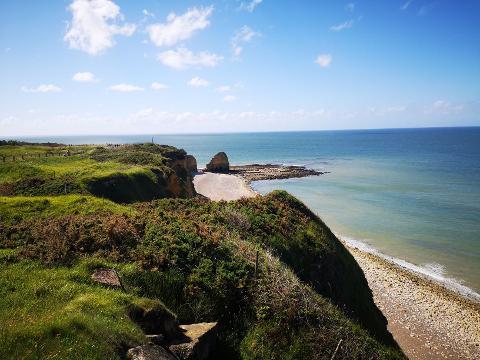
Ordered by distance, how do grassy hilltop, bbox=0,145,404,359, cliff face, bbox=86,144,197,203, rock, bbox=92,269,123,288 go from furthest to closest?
cliff face, bbox=86,144,197,203 → rock, bbox=92,269,123,288 → grassy hilltop, bbox=0,145,404,359

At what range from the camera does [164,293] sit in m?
14.7

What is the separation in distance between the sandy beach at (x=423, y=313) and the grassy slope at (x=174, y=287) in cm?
1047

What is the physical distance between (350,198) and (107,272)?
6745 centimetres

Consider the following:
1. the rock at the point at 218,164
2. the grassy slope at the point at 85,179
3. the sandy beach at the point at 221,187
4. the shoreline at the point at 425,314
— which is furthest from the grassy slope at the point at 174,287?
the rock at the point at 218,164

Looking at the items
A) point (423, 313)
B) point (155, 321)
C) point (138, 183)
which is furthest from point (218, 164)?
point (155, 321)

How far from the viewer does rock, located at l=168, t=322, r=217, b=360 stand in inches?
453

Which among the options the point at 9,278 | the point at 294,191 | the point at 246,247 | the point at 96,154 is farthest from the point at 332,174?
the point at 9,278

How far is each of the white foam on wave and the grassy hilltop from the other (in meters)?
17.3

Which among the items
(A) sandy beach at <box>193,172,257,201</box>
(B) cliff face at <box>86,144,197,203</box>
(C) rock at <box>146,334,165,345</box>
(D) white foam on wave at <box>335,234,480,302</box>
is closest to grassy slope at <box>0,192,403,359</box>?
(C) rock at <box>146,334,165,345</box>

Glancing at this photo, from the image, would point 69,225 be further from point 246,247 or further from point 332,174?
point 332,174

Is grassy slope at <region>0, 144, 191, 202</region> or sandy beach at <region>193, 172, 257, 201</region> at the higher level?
grassy slope at <region>0, 144, 191, 202</region>

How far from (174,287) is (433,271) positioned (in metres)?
35.5

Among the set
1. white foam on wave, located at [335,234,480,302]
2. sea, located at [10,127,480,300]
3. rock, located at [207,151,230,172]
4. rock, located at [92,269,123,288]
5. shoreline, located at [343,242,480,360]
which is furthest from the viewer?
rock, located at [207,151,230,172]

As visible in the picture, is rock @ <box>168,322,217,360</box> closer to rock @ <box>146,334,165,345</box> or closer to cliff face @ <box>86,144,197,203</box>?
rock @ <box>146,334,165,345</box>
